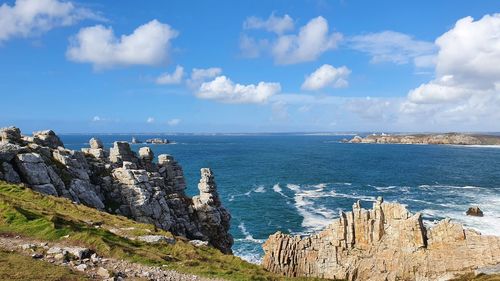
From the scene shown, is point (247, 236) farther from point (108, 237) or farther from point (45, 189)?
point (108, 237)

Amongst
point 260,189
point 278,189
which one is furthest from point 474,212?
point 260,189

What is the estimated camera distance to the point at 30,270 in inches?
910

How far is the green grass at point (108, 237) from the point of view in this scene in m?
28.5

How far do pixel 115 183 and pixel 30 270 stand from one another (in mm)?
28042

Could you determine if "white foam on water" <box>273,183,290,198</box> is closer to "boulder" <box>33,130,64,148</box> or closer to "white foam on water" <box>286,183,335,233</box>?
"white foam on water" <box>286,183,335,233</box>

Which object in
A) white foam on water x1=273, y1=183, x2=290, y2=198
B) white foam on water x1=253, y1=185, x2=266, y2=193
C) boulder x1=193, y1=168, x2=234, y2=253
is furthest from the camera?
white foam on water x1=253, y1=185, x2=266, y2=193

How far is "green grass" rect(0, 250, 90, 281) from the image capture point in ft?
73.3

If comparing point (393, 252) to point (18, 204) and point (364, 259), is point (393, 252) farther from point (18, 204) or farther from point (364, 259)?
point (18, 204)

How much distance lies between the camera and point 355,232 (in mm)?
38562

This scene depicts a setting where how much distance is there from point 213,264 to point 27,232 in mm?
13260

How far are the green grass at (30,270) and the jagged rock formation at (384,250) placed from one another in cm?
2013

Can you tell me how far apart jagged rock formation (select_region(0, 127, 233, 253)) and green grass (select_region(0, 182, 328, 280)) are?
301 inches

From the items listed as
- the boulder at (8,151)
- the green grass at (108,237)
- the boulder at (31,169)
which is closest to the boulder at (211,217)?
the green grass at (108,237)

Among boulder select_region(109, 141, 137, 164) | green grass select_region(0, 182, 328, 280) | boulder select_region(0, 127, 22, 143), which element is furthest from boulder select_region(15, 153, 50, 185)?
boulder select_region(109, 141, 137, 164)
